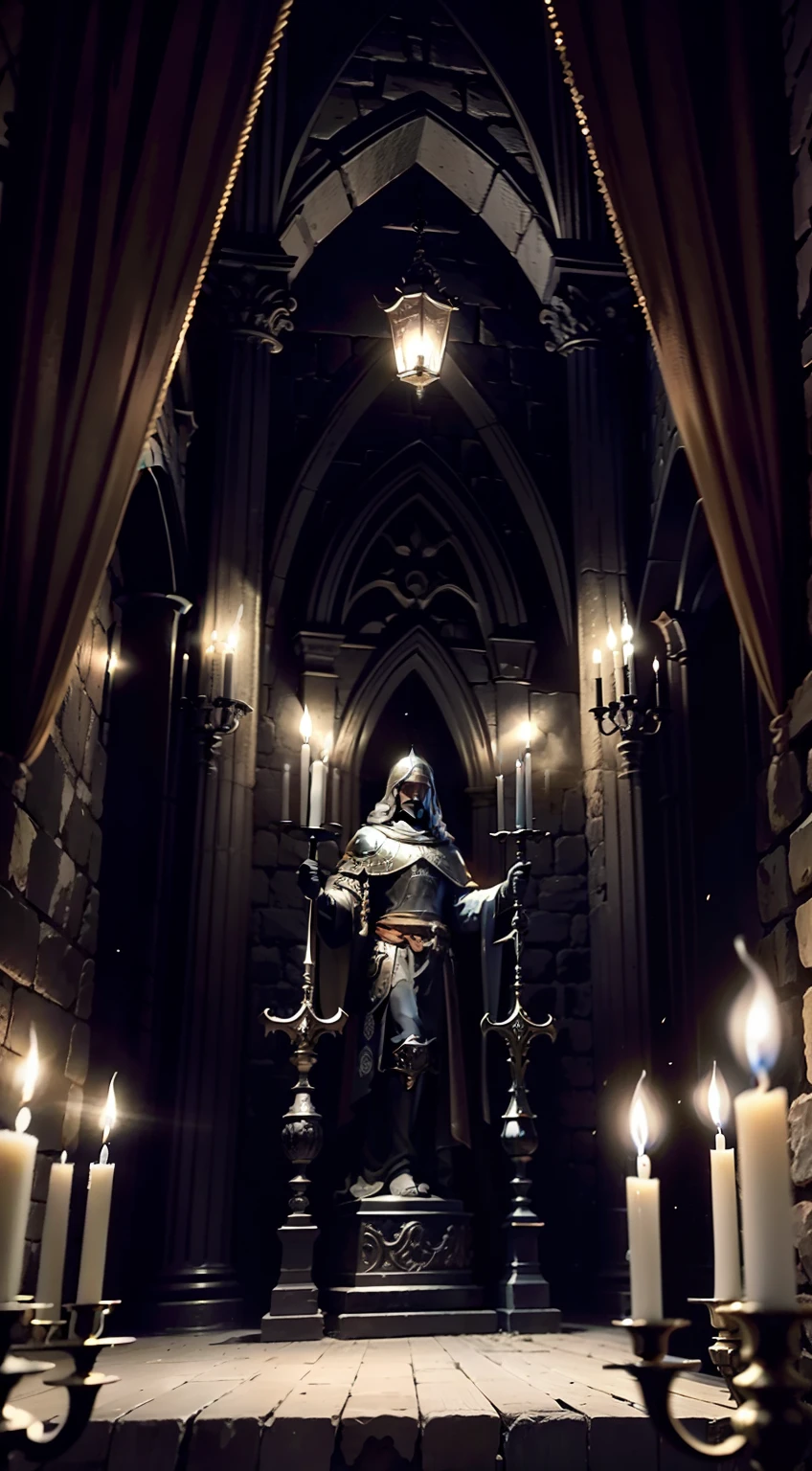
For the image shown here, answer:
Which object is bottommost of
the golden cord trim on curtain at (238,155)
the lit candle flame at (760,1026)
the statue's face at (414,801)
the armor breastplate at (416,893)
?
the lit candle flame at (760,1026)

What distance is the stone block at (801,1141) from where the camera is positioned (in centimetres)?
257

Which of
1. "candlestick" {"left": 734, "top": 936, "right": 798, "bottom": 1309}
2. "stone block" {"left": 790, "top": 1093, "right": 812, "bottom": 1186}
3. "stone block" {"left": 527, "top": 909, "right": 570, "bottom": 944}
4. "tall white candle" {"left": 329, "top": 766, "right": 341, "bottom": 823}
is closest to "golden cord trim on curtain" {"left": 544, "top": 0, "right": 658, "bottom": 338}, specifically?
"stone block" {"left": 790, "top": 1093, "right": 812, "bottom": 1186}

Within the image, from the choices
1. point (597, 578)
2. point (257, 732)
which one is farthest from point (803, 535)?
point (257, 732)

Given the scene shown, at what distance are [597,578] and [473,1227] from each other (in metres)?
3.05

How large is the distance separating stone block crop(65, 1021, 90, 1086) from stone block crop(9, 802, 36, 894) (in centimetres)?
115

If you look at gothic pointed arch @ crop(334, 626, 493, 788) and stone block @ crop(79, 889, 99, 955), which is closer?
stone block @ crop(79, 889, 99, 955)

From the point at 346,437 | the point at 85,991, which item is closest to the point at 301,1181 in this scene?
the point at 85,991

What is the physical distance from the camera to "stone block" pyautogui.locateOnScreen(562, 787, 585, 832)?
19.8ft

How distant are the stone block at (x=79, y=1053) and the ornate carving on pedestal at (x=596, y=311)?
4118 millimetres

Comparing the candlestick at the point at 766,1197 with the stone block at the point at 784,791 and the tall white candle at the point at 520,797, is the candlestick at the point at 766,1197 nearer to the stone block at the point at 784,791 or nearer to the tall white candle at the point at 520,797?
the stone block at the point at 784,791

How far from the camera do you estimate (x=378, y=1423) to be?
2666 mm

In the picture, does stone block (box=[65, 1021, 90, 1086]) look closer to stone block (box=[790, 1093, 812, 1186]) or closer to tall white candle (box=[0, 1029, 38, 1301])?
stone block (box=[790, 1093, 812, 1186])

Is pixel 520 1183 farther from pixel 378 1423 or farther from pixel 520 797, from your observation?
pixel 378 1423

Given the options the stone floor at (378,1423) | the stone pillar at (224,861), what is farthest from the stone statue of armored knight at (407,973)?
the stone floor at (378,1423)
